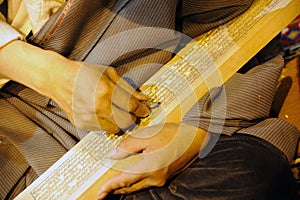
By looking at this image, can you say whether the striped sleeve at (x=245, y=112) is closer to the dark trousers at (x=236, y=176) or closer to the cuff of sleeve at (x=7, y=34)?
the dark trousers at (x=236, y=176)

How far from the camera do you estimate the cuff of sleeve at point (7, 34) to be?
790 millimetres

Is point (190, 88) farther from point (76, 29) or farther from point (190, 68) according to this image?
point (76, 29)

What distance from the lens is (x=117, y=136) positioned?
33.1 inches

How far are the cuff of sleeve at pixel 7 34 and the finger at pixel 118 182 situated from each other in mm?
382

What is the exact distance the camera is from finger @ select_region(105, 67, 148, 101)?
808 millimetres

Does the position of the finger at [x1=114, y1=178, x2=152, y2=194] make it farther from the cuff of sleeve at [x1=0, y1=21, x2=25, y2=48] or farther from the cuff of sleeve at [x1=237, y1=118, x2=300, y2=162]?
the cuff of sleeve at [x1=0, y1=21, x2=25, y2=48]

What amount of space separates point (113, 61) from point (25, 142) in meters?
0.29

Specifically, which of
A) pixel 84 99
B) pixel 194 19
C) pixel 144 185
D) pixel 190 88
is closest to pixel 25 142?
pixel 84 99

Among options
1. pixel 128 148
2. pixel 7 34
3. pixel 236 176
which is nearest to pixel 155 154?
pixel 128 148

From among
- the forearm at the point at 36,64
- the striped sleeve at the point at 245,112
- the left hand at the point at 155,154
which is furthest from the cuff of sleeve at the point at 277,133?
the forearm at the point at 36,64

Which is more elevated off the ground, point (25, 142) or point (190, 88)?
point (190, 88)

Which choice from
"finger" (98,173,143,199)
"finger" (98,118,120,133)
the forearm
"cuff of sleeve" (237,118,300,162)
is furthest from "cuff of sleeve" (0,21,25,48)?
"cuff of sleeve" (237,118,300,162)

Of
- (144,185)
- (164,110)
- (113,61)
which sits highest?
(113,61)

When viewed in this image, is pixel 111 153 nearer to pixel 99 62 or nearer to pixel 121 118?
pixel 121 118
